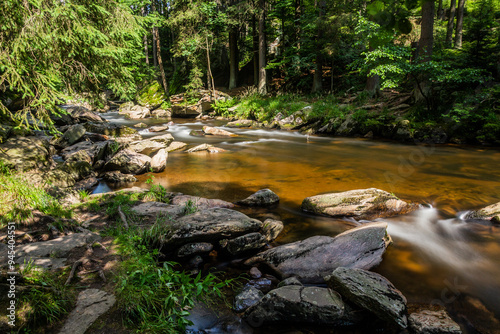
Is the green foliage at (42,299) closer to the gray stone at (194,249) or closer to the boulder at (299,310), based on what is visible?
the gray stone at (194,249)

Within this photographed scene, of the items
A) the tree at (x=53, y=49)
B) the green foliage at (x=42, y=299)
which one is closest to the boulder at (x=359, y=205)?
the green foliage at (x=42, y=299)

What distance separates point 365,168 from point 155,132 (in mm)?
12421

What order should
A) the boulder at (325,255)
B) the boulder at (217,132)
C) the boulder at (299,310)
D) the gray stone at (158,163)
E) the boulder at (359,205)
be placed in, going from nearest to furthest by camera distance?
the boulder at (299,310) < the boulder at (325,255) < the boulder at (359,205) < the gray stone at (158,163) < the boulder at (217,132)

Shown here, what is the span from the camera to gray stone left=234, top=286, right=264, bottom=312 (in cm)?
306

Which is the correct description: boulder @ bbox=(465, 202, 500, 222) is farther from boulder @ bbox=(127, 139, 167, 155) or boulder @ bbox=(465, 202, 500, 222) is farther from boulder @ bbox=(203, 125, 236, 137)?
boulder @ bbox=(203, 125, 236, 137)

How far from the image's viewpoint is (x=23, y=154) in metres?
7.18

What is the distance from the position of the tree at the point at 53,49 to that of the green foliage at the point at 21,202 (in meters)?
1.33

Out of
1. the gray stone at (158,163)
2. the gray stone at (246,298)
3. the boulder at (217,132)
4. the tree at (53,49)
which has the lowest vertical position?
the gray stone at (246,298)

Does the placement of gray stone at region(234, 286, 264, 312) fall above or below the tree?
below

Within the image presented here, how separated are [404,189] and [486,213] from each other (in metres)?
1.82

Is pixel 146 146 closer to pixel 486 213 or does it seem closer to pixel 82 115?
pixel 82 115

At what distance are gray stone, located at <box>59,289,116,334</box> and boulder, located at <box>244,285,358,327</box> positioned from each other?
56.4 inches

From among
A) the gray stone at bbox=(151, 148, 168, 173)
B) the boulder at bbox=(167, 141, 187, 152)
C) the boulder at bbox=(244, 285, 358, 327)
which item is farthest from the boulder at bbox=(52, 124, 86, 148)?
the boulder at bbox=(244, 285, 358, 327)

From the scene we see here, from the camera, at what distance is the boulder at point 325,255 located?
373cm
